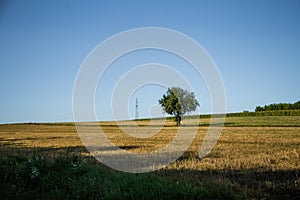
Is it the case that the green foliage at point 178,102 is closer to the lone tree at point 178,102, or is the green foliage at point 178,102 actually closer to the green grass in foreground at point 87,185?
the lone tree at point 178,102

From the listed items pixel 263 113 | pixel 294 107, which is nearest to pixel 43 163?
pixel 263 113

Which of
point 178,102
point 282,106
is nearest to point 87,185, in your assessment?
point 178,102

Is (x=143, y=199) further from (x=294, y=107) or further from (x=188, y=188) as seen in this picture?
(x=294, y=107)

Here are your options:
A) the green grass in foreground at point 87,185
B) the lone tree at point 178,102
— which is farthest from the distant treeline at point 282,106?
the green grass in foreground at point 87,185

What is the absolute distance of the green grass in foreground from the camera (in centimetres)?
493

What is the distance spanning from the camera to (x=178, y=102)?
61.2 m

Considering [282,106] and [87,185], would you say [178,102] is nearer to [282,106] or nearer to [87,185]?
[282,106]

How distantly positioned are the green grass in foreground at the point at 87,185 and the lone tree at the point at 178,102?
54.1 meters

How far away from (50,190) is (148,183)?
1968 millimetres

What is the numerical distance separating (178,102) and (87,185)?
2208 inches

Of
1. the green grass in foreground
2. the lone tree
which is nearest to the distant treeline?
the lone tree

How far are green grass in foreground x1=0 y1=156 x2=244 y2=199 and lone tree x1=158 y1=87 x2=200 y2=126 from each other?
54.1 meters

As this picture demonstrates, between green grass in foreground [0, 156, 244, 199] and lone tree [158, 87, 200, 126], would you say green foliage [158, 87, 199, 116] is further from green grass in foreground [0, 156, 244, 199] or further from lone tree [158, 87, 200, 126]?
green grass in foreground [0, 156, 244, 199]

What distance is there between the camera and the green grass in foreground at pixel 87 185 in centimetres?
493
